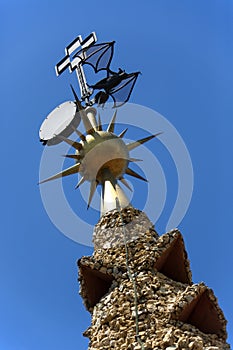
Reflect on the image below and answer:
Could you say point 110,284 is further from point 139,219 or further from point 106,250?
point 139,219

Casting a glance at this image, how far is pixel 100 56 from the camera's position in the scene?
14977 mm

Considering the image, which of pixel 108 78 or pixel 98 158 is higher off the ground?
pixel 108 78

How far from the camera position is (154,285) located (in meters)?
9.28

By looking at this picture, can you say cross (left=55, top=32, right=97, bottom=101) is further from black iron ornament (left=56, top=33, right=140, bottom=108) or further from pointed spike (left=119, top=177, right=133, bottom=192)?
pointed spike (left=119, top=177, right=133, bottom=192)

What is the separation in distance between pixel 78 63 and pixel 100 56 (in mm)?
1645

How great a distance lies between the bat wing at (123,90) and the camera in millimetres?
14703

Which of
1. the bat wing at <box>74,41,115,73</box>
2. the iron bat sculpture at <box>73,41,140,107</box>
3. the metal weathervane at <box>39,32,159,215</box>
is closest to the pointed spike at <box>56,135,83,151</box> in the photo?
the metal weathervane at <box>39,32,159,215</box>

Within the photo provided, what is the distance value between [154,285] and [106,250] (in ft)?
4.92

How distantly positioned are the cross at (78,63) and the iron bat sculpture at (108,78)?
3.17 feet

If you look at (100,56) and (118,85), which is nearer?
A: (118,85)

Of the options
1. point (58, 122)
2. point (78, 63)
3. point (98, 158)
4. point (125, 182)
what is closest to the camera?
point (98, 158)

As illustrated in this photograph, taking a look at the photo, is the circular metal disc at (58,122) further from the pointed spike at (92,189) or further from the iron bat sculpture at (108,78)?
the pointed spike at (92,189)

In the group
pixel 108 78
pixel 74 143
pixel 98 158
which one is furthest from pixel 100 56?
pixel 98 158

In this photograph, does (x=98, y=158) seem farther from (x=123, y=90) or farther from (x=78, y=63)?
(x=78, y=63)
